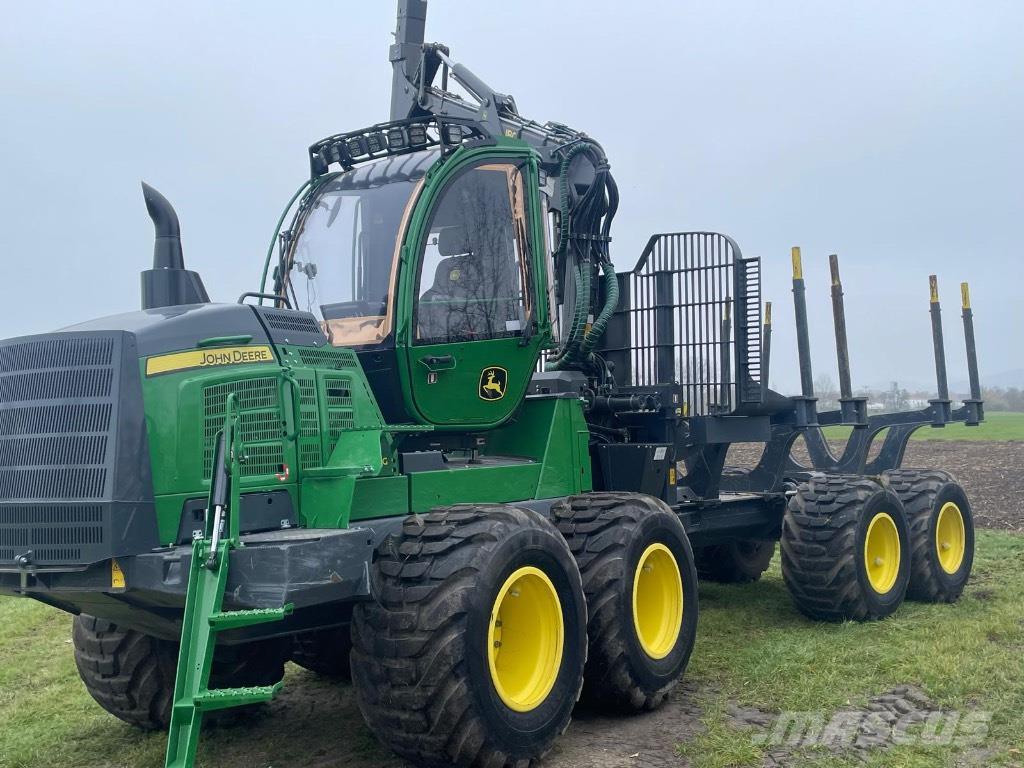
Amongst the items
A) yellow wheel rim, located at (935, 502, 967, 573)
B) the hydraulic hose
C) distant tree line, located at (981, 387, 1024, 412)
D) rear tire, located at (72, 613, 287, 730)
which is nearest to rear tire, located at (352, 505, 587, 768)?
rear tire, located at (72, 613, 287, 730)

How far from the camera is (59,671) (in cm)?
823

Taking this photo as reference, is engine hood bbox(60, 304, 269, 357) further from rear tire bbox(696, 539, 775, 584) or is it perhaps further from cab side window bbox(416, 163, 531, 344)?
rear tire bbox(696, 539, 775, 584)

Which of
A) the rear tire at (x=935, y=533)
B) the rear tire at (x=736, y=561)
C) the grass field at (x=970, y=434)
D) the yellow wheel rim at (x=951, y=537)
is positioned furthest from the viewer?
the grass field at (x=970, y=434)

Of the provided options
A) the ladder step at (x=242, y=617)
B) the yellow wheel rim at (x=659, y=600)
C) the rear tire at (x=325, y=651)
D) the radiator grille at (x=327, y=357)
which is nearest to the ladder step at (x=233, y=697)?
the ladder step at (x=242, y=617)

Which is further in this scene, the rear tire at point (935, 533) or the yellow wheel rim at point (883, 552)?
the rear tire at point (935, 533)

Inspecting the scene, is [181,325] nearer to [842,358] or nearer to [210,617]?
[210,617]

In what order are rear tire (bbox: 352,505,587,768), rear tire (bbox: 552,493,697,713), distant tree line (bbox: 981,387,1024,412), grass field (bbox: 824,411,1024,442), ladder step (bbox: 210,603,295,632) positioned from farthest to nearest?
1. distant tree line (bbox: 981,387,1024,412)
2. grass field (bbox: 824,411,1024,442)
3. rear tire (bbox: 552,493,697,713)
4. rear tire (bbox: 352,505,587,768)
5. ladder step (bbox: 210,603,295,632)

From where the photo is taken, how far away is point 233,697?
430 cm

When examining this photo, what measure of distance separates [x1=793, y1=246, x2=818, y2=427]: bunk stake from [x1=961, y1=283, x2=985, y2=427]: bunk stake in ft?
7.88

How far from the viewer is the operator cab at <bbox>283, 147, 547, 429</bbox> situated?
6.23 metres

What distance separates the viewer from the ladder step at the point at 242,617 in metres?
4.47

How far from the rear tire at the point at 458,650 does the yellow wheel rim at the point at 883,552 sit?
14.6ft

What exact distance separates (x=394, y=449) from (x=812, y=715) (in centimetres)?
282

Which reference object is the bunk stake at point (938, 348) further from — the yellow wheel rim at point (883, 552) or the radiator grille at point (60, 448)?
the radiator grille at point (60, 448)
